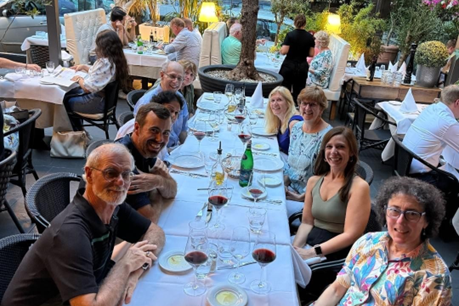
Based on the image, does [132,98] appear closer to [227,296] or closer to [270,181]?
[270,181]

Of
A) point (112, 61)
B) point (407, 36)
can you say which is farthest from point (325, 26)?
point (112, 61)

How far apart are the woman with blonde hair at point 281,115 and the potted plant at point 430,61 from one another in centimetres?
280

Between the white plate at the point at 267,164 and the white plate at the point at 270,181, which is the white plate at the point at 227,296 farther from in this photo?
the white plate at the point at 267,164

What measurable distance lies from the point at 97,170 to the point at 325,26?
7.48 metres

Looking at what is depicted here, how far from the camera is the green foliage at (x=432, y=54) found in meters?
5.14

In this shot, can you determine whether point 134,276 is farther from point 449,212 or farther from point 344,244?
point 449,212

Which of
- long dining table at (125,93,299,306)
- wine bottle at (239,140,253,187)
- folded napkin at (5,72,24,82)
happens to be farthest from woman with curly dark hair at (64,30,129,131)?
wine bottle at (239,140,253,187)

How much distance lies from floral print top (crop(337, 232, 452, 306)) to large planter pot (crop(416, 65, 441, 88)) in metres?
4.65

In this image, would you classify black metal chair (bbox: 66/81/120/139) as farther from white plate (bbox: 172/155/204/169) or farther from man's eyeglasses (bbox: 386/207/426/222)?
man's eyeglasses (bbox: 386/207/426/222)

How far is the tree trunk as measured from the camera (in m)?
4.89

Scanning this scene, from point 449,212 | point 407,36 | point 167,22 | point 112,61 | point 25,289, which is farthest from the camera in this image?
point 167,22

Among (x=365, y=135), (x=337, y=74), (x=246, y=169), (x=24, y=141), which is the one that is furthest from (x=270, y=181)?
(x=337, y=74)

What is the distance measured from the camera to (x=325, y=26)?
26.7 feet

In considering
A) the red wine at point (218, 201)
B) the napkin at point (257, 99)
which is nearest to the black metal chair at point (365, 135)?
the napkin at point (257, 99)
